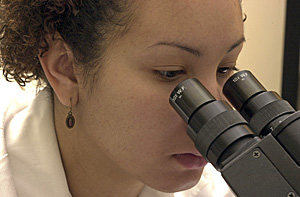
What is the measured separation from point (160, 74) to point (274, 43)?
50.3 inches

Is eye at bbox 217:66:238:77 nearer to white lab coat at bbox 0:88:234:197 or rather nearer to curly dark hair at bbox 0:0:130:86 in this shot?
curly dark hair at bbox 0:0:130:86

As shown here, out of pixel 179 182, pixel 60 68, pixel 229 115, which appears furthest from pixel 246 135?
pixel 60 68

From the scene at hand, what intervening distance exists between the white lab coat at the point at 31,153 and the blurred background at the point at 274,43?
1.17 meters

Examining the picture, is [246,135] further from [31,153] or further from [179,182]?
[31,153]

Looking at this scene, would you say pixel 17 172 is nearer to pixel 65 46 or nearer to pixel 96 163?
pixel 96 163

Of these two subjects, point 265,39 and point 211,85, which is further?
point 265,39

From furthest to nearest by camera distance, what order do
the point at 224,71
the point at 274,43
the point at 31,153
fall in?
the point at 274,43, the point at 31,153, the point at 224,71

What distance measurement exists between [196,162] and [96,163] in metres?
0.28

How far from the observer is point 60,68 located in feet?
3.68

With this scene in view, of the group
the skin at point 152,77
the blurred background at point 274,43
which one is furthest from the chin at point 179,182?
the blurred background at point 274,43

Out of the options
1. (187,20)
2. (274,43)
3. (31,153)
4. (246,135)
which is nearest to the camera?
(246,135)

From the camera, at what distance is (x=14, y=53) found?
120 cm

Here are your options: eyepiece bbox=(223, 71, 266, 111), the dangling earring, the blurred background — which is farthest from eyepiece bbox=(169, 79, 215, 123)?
the blurred background

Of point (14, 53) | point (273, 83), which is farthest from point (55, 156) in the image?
point (273, 83)
